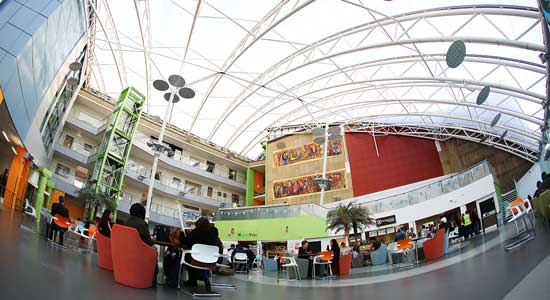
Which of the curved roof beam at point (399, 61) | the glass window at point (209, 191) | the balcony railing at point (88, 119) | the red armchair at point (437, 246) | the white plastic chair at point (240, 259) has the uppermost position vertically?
the curved roof beam at point (399, 61)

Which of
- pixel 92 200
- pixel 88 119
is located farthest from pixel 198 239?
pixel 88 119

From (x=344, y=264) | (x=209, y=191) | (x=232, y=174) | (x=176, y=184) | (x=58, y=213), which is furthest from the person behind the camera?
(x=232, y=174)

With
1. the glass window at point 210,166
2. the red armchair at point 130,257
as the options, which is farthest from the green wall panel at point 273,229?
the red armchair at point 130,257

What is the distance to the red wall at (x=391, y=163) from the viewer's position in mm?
30844

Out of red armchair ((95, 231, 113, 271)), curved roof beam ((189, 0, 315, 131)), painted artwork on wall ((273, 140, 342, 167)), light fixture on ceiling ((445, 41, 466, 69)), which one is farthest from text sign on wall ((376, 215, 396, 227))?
red armchair ((95, 231, 113, 271))

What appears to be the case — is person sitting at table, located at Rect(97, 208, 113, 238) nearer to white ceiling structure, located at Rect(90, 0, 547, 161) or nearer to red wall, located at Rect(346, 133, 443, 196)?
white ceiling structure, located at Rect(90, 0, 547, 161)

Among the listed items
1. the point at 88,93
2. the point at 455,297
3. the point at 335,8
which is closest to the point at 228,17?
the point at 335,8

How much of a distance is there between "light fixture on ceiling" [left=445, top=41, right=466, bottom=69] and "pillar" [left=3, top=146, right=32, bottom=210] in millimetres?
20521

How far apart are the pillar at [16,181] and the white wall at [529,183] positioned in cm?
3524

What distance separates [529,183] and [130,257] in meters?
31.8

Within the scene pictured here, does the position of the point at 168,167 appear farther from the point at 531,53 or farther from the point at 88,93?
the point at 531,53

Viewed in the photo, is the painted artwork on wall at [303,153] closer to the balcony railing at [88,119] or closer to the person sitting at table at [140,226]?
the balcony railing at [88,119]

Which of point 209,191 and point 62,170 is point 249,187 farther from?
point 62,170

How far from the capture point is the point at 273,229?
27312 millimetres
